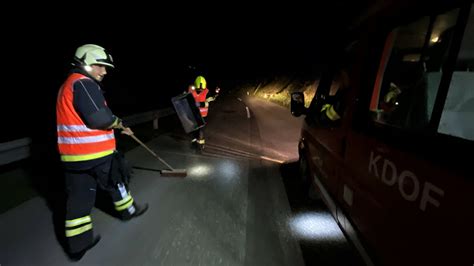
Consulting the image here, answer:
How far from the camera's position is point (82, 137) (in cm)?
296

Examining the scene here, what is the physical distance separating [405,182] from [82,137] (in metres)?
2.81

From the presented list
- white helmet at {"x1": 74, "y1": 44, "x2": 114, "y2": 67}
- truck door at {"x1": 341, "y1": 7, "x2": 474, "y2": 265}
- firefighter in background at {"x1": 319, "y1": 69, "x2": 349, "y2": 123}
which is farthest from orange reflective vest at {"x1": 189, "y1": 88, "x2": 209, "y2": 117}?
truck door at {"x1": 341, "y1": 7, "x2": 474, "y2": 265}

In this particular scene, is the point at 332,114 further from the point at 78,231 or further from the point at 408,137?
the point at 78,231

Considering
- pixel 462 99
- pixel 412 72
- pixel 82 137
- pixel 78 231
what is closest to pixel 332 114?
pixel 412 72

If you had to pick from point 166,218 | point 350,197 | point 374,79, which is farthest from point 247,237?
point 374,79

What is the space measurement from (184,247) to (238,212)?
3.46ft

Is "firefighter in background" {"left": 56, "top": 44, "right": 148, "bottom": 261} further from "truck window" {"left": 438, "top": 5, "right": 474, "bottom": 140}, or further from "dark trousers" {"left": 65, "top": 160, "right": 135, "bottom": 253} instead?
"truck window" {"left": 438, "top": 5, "right": 474, "bottom": 140}

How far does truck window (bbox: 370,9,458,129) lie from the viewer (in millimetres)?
1796

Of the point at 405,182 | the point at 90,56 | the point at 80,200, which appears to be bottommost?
the point at 80,200

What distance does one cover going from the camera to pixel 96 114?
9.59ft

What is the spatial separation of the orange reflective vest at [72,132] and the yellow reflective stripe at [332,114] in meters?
2.38

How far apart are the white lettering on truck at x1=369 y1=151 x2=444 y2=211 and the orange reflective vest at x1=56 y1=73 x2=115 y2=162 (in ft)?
8.49

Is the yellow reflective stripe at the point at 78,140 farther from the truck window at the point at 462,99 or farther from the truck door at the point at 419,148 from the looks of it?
the truck window at the point at 462,99

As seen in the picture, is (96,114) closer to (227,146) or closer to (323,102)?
(323,102)
